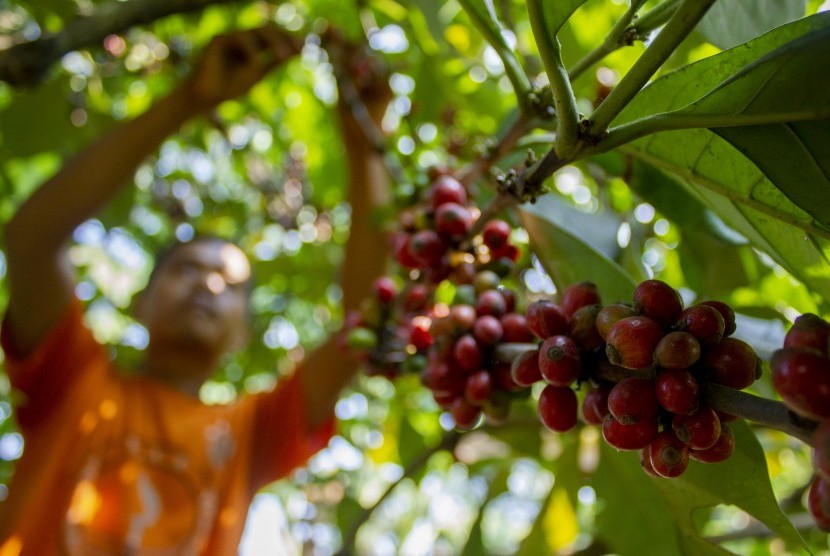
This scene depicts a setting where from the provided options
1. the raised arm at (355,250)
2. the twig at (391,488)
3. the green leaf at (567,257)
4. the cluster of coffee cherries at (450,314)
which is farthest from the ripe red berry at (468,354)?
the raised arm at (355,250)

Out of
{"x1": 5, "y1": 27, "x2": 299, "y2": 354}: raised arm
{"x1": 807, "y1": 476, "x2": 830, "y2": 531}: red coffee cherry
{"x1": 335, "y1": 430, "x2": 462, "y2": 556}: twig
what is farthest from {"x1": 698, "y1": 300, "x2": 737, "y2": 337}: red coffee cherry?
{"x1": 5, "y1": 27, "x2": 299, "y2": 354}: raised arm

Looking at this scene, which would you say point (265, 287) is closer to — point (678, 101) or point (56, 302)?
point (56, 302)

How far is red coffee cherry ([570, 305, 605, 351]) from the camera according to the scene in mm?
833

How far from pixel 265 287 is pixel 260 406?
129 cm

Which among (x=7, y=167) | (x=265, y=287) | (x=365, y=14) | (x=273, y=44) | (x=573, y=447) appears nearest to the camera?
(x=273, y=44)

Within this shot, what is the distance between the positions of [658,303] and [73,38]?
1929 millimetres

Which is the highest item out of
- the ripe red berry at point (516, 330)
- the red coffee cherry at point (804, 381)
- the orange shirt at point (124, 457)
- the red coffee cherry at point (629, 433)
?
the red coffee cherry at point (804, 381)

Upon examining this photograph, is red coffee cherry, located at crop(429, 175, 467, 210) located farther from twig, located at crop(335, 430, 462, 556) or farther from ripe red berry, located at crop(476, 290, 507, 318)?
twig, located at crop(335, 430, 462, 556)

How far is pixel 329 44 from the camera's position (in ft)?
7.85

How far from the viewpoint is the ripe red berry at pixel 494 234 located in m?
1.27

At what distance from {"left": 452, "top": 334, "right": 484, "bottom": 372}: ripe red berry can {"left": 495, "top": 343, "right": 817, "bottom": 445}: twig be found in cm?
27

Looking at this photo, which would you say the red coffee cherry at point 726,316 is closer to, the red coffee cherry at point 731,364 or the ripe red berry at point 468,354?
the red coffee cherry at point 731,364

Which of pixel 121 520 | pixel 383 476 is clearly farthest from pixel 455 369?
pixel 383 476

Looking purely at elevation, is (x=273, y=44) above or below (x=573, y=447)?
above
